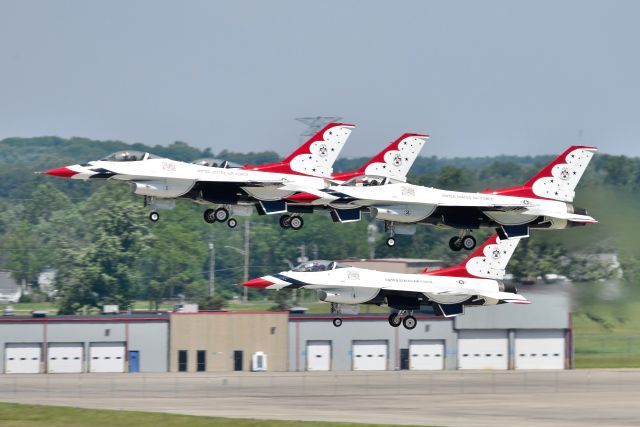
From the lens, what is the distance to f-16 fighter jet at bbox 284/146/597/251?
262 feet

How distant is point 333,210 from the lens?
80938 mm

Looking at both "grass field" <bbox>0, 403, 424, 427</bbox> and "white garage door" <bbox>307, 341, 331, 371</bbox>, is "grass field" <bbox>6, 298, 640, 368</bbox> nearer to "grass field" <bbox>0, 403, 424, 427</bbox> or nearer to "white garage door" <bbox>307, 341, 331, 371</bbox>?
"white garage door" <bbox>307, 341, 331, 371</bbox>

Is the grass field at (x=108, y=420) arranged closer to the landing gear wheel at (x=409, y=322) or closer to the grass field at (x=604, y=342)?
the landing gear wheel at (x=409, y=322)

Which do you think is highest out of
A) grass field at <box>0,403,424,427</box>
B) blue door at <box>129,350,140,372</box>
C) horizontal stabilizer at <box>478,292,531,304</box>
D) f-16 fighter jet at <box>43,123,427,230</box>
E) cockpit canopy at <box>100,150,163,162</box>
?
cockpit canopy at <box>100,150,163,162</box>

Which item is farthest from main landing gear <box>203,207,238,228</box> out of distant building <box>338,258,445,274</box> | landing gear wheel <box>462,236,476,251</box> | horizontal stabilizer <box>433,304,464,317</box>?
distant building <box>338,258,445,274</box>

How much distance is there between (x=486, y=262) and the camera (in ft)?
318

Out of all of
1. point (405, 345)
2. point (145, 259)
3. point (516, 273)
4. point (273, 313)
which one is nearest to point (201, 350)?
point (273, 313)

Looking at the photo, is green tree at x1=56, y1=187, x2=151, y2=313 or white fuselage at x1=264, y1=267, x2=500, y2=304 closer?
white fuselage at x1=264, y1=267, x2=500, y2=304

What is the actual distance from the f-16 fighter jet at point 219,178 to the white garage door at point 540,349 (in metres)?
44.4

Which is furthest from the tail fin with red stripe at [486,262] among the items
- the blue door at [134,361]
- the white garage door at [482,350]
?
the blue door at [134,361]

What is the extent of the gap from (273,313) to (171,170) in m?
42.7

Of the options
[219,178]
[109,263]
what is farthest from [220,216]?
[109,263]

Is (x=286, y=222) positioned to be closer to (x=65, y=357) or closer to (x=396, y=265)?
(x=65, y=357)

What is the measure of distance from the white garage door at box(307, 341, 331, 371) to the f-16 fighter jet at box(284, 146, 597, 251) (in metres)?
38.4
